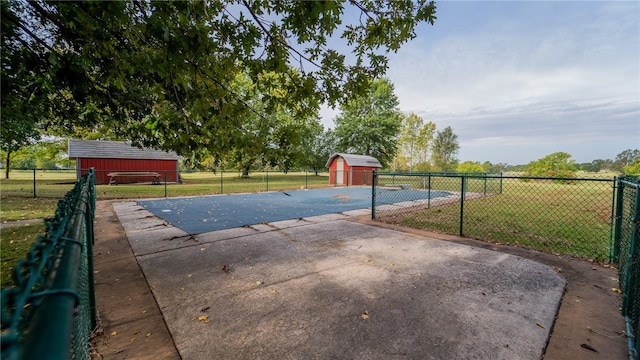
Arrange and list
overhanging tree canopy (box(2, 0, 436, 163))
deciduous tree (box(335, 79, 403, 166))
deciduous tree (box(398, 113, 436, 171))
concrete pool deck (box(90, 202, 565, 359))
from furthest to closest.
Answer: deciduous tree (box(398, 113, 436, 171)) < deciduous tree (box(335, 79, 403, 166)) < overhanging tree canopy (box(2, 0, 436, 163)) < concrete pool deck (box(90, 202, 565, 359))

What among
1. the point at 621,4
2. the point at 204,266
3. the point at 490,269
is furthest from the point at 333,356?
the point at 621,4

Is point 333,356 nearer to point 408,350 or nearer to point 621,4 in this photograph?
point 408,350

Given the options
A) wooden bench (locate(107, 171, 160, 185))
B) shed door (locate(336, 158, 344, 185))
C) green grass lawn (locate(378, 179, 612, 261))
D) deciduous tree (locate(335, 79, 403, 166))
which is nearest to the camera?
green grass lawn (locate(378, 179, 612, 261))

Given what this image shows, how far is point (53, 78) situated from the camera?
12.9 feet

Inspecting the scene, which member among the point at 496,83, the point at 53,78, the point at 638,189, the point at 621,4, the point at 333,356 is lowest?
the point at 333,356

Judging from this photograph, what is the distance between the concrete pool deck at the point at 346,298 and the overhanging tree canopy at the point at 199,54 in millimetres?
1829

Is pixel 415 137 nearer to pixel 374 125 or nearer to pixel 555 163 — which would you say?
pixel 374 125

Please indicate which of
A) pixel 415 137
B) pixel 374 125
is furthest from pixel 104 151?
pixel 415 137

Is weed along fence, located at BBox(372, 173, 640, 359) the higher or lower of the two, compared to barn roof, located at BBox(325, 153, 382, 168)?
lower

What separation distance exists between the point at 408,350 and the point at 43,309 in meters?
2.48

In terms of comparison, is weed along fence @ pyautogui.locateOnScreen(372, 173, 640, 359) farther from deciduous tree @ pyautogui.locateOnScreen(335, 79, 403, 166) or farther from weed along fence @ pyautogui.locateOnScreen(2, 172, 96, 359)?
deciduous tree @ pyautogui.locateOnScreen(335, 79, 403, 166)

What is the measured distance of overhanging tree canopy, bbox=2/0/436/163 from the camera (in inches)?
118

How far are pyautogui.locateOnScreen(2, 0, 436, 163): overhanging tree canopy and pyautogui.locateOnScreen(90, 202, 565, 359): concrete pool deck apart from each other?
183 cm

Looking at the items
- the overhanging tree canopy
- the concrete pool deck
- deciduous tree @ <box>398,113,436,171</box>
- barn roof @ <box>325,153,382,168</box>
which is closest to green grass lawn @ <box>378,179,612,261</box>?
the concrete pool deck
